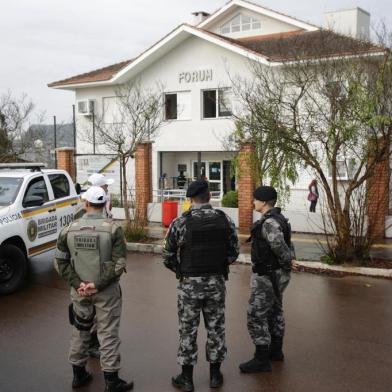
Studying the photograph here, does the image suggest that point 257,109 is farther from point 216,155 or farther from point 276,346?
point 216,155

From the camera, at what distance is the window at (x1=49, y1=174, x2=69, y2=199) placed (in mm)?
9242

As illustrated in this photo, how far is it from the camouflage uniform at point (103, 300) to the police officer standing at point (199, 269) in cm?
46

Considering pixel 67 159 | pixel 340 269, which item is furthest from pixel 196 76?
pixel 340 269

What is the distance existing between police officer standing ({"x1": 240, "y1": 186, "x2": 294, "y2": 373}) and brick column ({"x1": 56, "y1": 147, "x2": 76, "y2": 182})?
1423 cm

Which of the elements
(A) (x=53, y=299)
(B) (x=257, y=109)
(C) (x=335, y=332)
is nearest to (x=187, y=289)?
(C) (x=335, y=332)

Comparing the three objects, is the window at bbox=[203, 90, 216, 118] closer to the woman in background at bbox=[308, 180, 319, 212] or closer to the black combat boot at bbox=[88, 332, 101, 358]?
the woman in background at bbox=[308, 180, 319, 212]

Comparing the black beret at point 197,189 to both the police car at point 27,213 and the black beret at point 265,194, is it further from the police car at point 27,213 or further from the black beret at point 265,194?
the police car at point 27,213

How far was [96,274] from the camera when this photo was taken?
14.0 feet

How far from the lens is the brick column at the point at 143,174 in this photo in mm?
15953

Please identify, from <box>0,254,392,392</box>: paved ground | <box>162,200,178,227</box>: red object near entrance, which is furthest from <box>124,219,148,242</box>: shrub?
<box>0,254,392,392</box>: paved ground

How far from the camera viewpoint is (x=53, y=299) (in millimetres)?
7453

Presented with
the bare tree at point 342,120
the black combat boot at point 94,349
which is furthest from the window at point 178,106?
the black combat boot at point 94,349

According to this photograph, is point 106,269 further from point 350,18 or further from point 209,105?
point 350,18

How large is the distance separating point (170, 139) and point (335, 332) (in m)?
18.2
